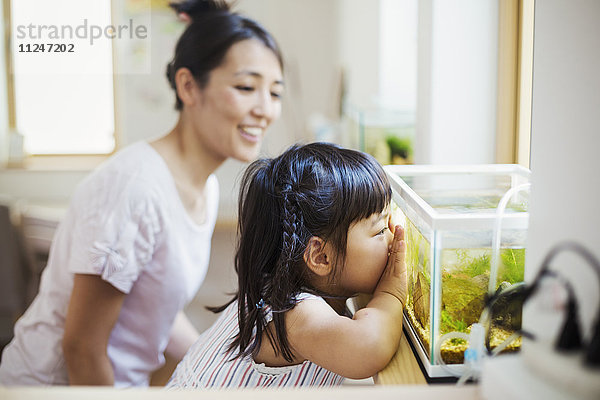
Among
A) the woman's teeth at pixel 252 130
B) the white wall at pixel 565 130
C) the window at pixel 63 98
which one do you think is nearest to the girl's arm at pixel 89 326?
the woman's teeth at pixel 252 130

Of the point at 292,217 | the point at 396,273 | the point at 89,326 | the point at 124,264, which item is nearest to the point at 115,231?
the point at 124,264

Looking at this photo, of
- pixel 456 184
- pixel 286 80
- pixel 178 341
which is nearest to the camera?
pixel 456 184

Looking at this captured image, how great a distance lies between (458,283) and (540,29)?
332 mm

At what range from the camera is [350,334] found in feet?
2.60

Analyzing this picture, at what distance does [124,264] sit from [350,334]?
2.16 ft

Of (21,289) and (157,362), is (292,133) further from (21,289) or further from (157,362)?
(157,362)

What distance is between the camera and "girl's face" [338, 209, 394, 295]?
92cm

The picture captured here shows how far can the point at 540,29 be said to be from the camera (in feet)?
1.85

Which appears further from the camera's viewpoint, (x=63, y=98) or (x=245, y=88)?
(x=63, y=98)

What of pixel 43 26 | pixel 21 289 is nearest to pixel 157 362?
pixel 43 26

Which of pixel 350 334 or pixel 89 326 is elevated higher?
pixel 350 334

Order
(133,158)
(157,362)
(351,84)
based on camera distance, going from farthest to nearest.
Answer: (351,84)
(157,362)
(133,158)

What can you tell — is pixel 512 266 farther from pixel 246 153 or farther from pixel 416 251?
pixel 246 153

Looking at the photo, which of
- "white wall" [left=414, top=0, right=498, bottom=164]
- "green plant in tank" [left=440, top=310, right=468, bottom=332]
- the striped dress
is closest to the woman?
the striped dress
